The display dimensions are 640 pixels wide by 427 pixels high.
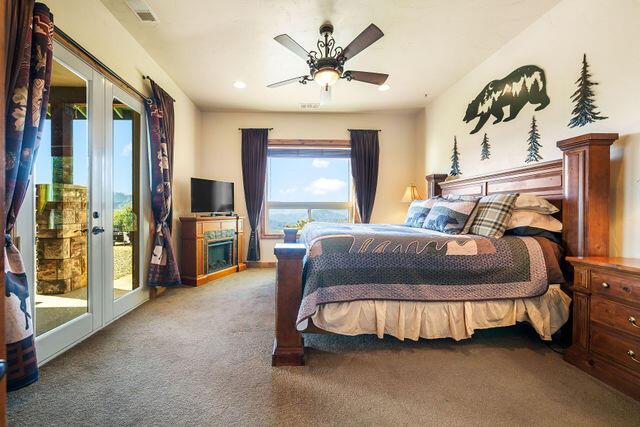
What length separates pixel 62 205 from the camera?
199 cm

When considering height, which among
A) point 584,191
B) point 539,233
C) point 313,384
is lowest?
point 313,384

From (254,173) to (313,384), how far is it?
3704 mm

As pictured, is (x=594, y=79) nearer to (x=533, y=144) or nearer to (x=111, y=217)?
(x=533, y=144)

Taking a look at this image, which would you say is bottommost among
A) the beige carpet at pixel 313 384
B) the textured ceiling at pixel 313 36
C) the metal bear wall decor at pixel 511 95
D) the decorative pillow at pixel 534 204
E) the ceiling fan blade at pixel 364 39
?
the beige carpet at pixel 313 384

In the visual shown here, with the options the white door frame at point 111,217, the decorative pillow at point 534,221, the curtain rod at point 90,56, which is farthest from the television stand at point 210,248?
the decorative pillow at point 534,221

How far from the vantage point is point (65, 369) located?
5.65 ft

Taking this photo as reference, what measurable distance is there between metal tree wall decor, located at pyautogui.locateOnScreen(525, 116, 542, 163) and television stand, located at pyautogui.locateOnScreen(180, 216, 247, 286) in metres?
3.81

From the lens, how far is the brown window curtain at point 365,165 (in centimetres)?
475

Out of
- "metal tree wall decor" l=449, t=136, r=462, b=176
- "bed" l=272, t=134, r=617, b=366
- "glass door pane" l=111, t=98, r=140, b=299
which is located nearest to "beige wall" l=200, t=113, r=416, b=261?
"metal tree wall decor" l=449, t=136, r=462, b=176

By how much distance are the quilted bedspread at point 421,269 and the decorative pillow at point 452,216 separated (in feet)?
1.41

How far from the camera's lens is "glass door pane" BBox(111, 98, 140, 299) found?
Answer: 99.1 inches

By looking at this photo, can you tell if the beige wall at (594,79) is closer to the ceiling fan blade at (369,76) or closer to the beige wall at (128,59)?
the ceiling fan blade at (369,76)

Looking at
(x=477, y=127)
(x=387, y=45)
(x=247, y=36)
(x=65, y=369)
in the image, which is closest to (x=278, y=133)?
(x=247, y=36)

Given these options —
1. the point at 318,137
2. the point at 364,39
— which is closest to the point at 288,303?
the point at 364,39
